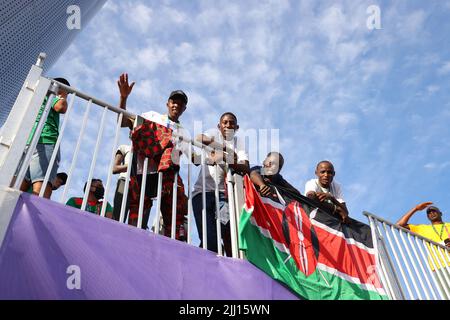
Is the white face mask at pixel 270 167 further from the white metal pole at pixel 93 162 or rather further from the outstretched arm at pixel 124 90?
the white metal pole at pixel 93 162

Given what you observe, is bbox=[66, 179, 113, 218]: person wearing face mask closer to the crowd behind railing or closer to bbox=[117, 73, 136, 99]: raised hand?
the crowd behind railing

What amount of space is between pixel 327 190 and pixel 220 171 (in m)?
1.79

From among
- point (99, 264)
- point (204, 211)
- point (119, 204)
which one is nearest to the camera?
point (99, 264)

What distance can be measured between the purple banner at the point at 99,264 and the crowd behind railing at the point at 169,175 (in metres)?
0.17

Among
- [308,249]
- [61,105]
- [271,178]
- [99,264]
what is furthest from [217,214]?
[61,105]

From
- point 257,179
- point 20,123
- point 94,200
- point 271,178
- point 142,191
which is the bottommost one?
point 142,191

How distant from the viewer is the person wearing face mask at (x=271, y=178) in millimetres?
4121

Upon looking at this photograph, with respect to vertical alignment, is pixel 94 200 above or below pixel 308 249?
above

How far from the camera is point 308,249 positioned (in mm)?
3979

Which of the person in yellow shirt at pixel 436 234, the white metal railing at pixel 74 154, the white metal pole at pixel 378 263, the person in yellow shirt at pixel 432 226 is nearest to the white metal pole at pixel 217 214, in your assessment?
the white metal railing at pixel 74 154

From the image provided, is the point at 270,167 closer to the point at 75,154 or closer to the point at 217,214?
the point at 217,214

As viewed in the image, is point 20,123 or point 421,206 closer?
point 20,123

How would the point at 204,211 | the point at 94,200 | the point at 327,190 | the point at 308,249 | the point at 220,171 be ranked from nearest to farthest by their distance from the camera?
the point at 204,211, the point at 308,249, the point at 220,171, the point at 94,200, the point at 327,190

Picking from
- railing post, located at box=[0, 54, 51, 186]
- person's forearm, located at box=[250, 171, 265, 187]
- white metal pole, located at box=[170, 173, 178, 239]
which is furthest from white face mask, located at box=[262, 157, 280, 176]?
railing post, located at box=[0, 54, 51, 186]
